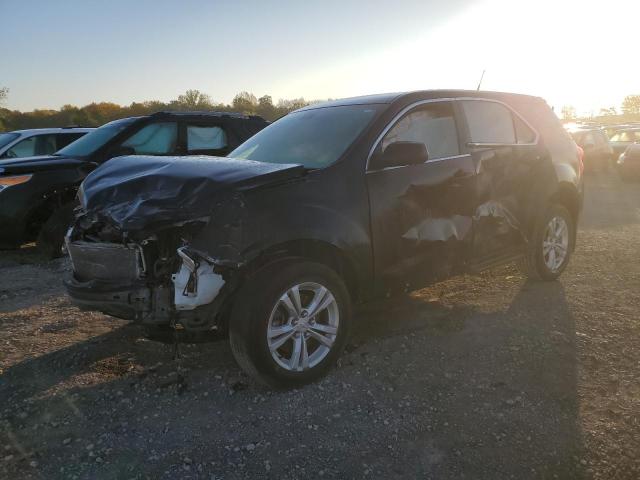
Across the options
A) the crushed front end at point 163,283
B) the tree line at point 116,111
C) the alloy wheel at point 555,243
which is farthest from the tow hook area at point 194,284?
the tree line at point 116,111

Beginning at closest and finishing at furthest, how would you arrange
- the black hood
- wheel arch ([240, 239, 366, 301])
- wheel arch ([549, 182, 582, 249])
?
1. wheel arch ([240, 239, 366, 301])
2. wheel arch ([549, 182, 582, 249])
3. the black hood

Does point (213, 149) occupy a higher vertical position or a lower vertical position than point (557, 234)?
higher

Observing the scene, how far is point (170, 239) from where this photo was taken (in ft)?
9.89

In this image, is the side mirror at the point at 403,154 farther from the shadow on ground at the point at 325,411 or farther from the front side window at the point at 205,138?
the front side window at the point at 205,138

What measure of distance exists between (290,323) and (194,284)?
662mm

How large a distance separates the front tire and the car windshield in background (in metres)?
0.87

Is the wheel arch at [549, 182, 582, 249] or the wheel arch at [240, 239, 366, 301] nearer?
the wheel arch at [240, 239, 366, 301]

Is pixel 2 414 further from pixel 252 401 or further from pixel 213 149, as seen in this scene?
pixel 213 149

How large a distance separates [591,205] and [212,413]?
10326mm

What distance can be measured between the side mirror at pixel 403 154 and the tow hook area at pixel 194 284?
1.49m

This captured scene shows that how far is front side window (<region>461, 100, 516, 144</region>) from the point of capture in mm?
4391

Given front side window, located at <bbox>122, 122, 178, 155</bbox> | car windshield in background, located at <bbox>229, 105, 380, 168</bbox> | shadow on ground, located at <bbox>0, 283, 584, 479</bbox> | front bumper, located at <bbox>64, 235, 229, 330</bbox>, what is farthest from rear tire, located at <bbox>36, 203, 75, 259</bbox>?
front bumper, located at <bbox>64, 235, 229, 330</bbox>

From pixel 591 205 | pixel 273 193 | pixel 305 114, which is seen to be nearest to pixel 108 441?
pixel 273 193

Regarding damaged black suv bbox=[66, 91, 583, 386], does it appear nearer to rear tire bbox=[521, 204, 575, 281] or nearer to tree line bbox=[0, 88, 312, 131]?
rear tire bbox=[521, 204, 575, 281]
